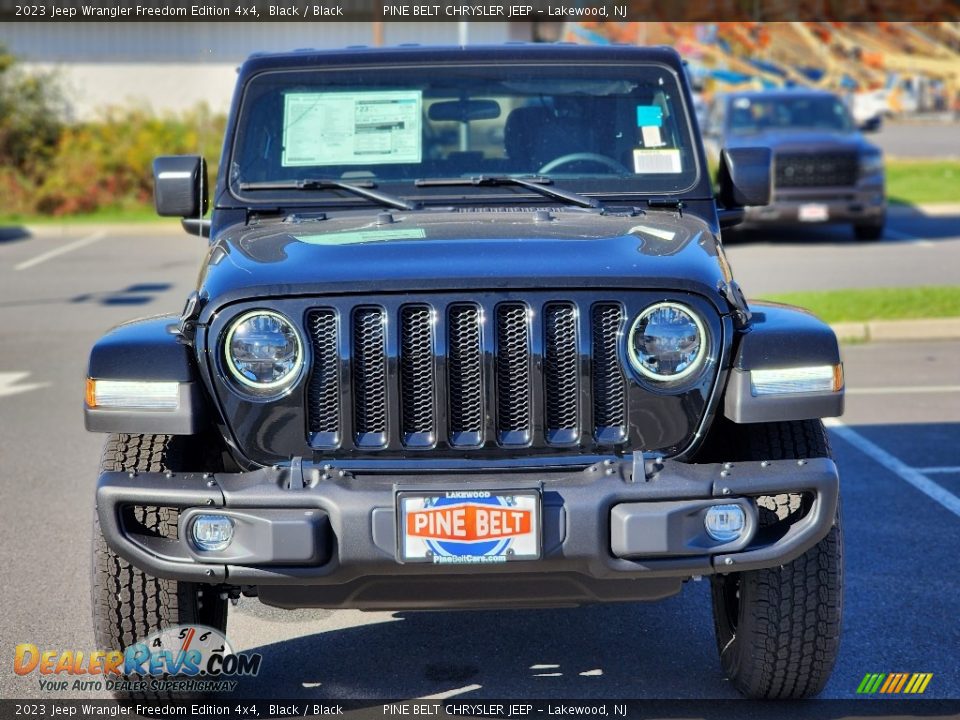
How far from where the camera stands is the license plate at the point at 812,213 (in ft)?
54.5

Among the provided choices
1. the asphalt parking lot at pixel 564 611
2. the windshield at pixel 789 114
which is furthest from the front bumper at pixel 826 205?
the asphalt parking lot at pixel 564 611

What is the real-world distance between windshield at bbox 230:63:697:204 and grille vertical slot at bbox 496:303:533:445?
3.92ft

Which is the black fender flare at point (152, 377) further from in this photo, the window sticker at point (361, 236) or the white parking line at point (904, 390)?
the white parking line at point (904, 390)

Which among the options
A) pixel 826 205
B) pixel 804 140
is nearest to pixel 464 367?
pixel 826 205

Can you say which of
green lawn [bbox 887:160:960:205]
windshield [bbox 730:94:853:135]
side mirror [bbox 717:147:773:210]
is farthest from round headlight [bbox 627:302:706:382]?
green lawn [bbox 887:160:960:205]

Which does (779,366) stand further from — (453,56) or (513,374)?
(453,56)

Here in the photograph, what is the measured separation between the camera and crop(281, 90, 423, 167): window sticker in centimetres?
491

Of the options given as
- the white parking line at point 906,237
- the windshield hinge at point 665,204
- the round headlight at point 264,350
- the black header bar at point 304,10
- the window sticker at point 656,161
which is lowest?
the white parking line at point 906,237

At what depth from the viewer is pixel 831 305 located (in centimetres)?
1122

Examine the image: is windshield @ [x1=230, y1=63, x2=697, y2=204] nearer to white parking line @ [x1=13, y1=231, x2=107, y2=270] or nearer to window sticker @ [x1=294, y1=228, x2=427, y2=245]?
window sticker @ [x1=294, y1=228, x2=427, y2=245]

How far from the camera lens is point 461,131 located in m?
5.07

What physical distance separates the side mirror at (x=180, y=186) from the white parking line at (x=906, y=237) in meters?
13.2

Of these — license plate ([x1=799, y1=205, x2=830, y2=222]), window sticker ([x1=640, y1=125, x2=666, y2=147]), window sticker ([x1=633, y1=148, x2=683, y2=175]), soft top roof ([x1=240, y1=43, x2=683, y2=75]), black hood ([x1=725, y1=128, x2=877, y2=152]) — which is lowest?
license plate ([x1=799, y1=205, x2=830, y2=222])

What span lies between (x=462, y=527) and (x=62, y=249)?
1615 cm
